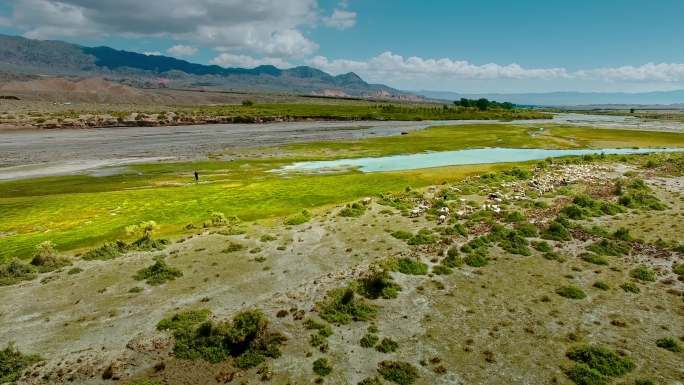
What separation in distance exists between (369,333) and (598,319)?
43.0 ft

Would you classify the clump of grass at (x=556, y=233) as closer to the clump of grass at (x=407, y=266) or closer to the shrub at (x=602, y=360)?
the clump of grass at (x=407, y=266)

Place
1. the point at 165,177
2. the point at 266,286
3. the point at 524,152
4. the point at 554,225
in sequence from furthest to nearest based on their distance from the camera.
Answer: the point at 524,152 → the point at 165,177 → the point at 554,225 → the point at 266,286

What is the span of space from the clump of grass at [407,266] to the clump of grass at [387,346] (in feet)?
29.0

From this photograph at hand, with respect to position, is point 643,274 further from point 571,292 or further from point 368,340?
point 368,340

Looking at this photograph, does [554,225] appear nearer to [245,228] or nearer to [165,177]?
[245,228]

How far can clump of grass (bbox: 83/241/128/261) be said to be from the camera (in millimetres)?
35156

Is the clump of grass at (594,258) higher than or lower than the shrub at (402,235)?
higher

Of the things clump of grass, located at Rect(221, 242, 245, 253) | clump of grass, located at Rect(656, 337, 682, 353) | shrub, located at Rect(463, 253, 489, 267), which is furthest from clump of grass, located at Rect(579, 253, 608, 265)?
clump of grass, located at Rect(221, 242, 245, 253)

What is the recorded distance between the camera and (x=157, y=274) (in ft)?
104

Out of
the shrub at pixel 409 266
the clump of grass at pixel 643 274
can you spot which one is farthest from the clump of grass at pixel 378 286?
the clump of grass at pixel 643 274

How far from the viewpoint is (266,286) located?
30.1m

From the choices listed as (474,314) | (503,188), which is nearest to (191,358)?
(474,314)

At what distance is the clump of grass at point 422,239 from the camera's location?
122ft

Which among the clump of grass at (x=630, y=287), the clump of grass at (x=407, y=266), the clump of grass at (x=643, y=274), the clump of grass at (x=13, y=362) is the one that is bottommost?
the clump of grass at (x=13, y=362)
